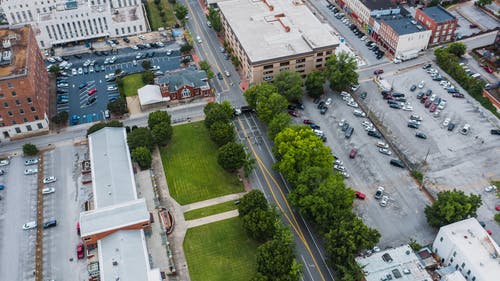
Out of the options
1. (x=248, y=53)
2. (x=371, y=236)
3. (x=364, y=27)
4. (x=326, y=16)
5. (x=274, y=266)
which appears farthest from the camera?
(x=326, y=16)

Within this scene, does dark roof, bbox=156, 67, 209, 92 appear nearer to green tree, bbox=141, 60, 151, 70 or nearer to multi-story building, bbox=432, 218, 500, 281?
green tree, bbox=141, 60, 151, 70

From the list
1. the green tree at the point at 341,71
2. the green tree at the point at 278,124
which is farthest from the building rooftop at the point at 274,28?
the green tree at the point at 278,124

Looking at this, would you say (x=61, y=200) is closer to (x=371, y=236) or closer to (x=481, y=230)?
(x=371, y=236)

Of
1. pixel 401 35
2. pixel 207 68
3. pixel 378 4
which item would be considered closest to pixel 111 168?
pixel 207 68

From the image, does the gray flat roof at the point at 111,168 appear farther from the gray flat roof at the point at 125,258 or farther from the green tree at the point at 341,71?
the green tree at the point at 341,71

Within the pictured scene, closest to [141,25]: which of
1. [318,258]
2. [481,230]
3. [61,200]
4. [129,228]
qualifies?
[61,200]

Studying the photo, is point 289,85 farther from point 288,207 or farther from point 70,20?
point 70,20

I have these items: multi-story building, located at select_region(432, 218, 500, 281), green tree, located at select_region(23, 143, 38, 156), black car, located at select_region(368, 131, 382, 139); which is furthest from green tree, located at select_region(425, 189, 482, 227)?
green tree, located at select_region(23, 143, 38, 156)
